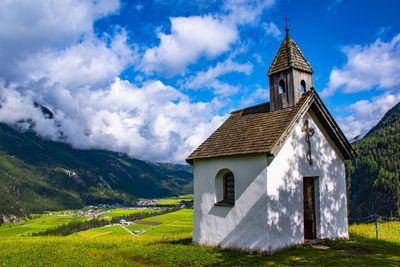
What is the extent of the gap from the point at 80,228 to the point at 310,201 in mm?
120187

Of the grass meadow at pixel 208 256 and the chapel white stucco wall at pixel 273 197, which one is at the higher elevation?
the chapel white stucco wall at pixel 273 197

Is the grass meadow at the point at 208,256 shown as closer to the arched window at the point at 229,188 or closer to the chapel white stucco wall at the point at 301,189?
the chapel white stucco wall at the point at 301,189

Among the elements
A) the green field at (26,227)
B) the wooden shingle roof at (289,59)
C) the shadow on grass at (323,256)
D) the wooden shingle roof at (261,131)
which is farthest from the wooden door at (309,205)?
the green field at (26,227)

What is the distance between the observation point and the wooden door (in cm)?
1359

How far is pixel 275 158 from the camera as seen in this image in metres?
11.9

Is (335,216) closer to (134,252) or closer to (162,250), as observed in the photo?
(162,250)

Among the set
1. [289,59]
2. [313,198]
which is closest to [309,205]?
[313,198]

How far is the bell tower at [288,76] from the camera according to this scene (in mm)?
14242

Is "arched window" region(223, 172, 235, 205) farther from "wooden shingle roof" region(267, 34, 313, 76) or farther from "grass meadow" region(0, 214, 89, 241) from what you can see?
"grass meadow" region(0, 214, 89, 241)

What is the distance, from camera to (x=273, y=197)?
1161 cm

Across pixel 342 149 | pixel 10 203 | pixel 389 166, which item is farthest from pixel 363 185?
pixel 10 203

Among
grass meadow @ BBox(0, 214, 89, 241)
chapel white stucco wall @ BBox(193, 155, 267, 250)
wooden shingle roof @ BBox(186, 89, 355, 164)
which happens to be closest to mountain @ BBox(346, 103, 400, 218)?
wooden shingle roof @ BBox(186, 89, 355, 164)

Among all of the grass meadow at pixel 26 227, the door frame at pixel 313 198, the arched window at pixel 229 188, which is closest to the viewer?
the door frame at pixel 313 198

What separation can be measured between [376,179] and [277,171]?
537 ft
